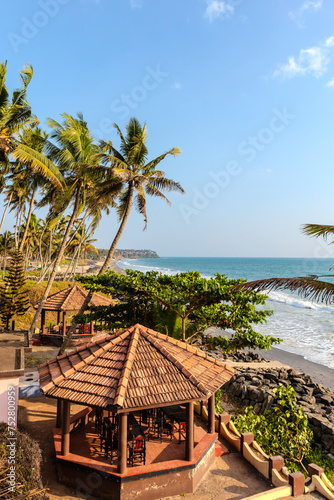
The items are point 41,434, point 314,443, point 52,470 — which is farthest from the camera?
point 314,443

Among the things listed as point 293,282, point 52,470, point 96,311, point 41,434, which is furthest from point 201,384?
point 96,311

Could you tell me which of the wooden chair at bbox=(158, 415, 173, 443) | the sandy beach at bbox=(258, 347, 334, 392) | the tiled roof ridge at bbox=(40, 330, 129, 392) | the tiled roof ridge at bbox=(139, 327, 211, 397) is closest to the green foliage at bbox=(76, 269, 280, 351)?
the tiled roof ridge at bbox=(139, 327, 211, 397)

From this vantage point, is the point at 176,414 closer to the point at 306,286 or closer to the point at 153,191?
the point at 306,286

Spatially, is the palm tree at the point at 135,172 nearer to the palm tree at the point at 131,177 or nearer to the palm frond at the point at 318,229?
the palm tree at the point at 131,177

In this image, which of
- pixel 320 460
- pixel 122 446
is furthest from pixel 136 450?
pixel 320 460

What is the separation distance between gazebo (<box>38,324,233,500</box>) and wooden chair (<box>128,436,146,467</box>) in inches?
13.4

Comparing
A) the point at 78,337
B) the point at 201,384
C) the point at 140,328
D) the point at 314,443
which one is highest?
the point at 140,328

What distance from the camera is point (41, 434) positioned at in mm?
8867

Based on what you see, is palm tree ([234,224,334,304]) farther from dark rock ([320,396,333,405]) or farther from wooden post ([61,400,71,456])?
dark rock ([320,396,333,405])

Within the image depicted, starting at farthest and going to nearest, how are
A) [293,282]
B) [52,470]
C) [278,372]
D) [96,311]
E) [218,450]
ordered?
[278,372] → [96,311] → [218,450] → [52,470] → [293,282]

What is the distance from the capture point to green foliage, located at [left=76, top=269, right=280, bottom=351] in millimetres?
10391

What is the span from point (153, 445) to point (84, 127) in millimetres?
17649

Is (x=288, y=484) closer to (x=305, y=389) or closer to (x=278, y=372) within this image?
(x=305, y=389)

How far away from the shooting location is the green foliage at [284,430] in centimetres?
877
